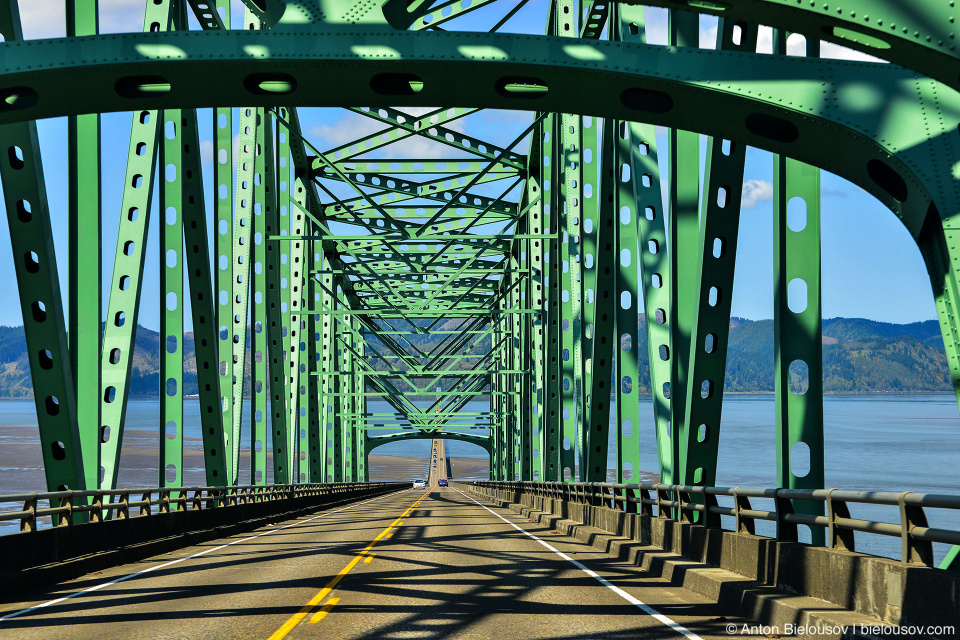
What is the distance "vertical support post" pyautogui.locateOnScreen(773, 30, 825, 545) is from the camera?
1039cm

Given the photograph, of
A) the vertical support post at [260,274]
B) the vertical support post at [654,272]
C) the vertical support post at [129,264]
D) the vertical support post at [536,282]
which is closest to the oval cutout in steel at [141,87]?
the vertical support post at [129,264]

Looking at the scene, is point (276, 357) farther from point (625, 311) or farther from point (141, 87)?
point (141, 87)

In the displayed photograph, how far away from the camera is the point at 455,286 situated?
189 ft

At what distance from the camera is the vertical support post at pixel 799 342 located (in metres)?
10.4

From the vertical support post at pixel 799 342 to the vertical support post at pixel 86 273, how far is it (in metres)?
9.55

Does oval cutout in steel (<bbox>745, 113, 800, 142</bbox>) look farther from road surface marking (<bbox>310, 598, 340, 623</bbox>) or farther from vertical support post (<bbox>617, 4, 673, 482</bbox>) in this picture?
vertical support post (<bbox>617, 4, 673, 482</bbox>)

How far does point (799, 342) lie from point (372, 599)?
543 cm

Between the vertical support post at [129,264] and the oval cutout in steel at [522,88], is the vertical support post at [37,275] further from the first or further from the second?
the oval cutout in steel at [522,88]

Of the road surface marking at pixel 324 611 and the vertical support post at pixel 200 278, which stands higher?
the vertical support post at pixel 200 278

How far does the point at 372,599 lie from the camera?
926 cm

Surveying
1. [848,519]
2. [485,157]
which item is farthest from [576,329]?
[848,519]

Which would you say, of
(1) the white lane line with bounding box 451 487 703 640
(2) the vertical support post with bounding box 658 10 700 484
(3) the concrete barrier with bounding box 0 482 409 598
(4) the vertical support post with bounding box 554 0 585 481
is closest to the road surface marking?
(1) the white lane line with bounding box 451 487 703 640

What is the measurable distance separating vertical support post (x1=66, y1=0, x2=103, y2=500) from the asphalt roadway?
261 cm

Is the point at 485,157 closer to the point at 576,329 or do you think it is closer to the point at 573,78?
the point at 576,329
